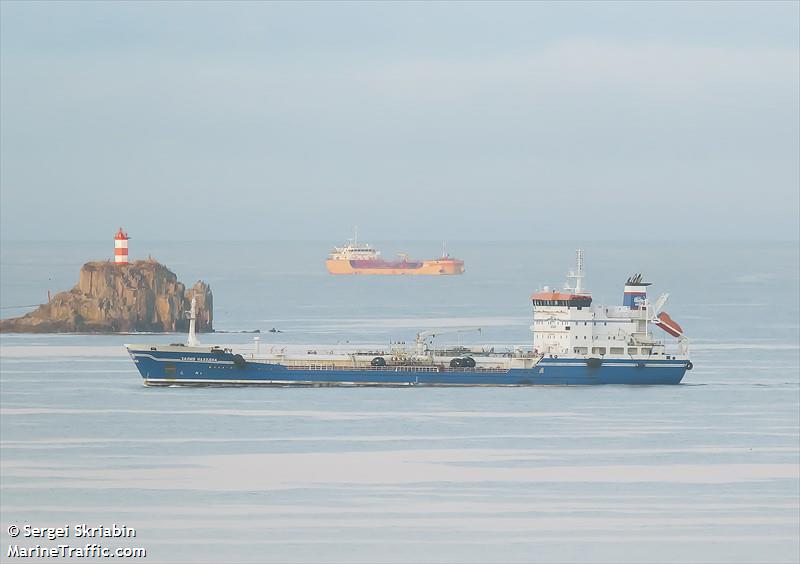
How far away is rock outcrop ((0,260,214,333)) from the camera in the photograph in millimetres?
102938

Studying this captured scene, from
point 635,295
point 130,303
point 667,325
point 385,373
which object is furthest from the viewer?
point 130,303

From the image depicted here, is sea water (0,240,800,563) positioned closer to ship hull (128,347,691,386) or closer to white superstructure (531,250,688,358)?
ship hull (128,347,691,386)

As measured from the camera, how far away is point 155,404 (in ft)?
208

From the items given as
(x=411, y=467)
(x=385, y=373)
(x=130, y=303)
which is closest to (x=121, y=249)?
(x=130, y=303)

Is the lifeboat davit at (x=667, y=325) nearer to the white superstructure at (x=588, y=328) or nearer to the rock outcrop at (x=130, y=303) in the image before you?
the white superstructure at (x=588, y=328)

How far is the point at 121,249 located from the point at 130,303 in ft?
15.5

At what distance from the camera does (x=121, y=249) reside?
107 meters

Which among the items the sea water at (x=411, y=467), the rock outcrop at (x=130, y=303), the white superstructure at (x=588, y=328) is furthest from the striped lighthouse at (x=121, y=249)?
the white superstructure at (x=588, y=328)

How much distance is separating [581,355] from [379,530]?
34200 mm

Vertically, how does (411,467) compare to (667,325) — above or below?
below

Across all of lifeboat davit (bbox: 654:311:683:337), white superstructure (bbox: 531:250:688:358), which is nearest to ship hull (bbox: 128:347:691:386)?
white superstructure (bbox: 531:250:688:358)

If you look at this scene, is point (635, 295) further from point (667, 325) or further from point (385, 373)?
point (385, 373)

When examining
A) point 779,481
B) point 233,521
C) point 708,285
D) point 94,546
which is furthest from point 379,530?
point 708,285

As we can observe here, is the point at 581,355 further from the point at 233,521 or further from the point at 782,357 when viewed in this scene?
the point at 233,521
